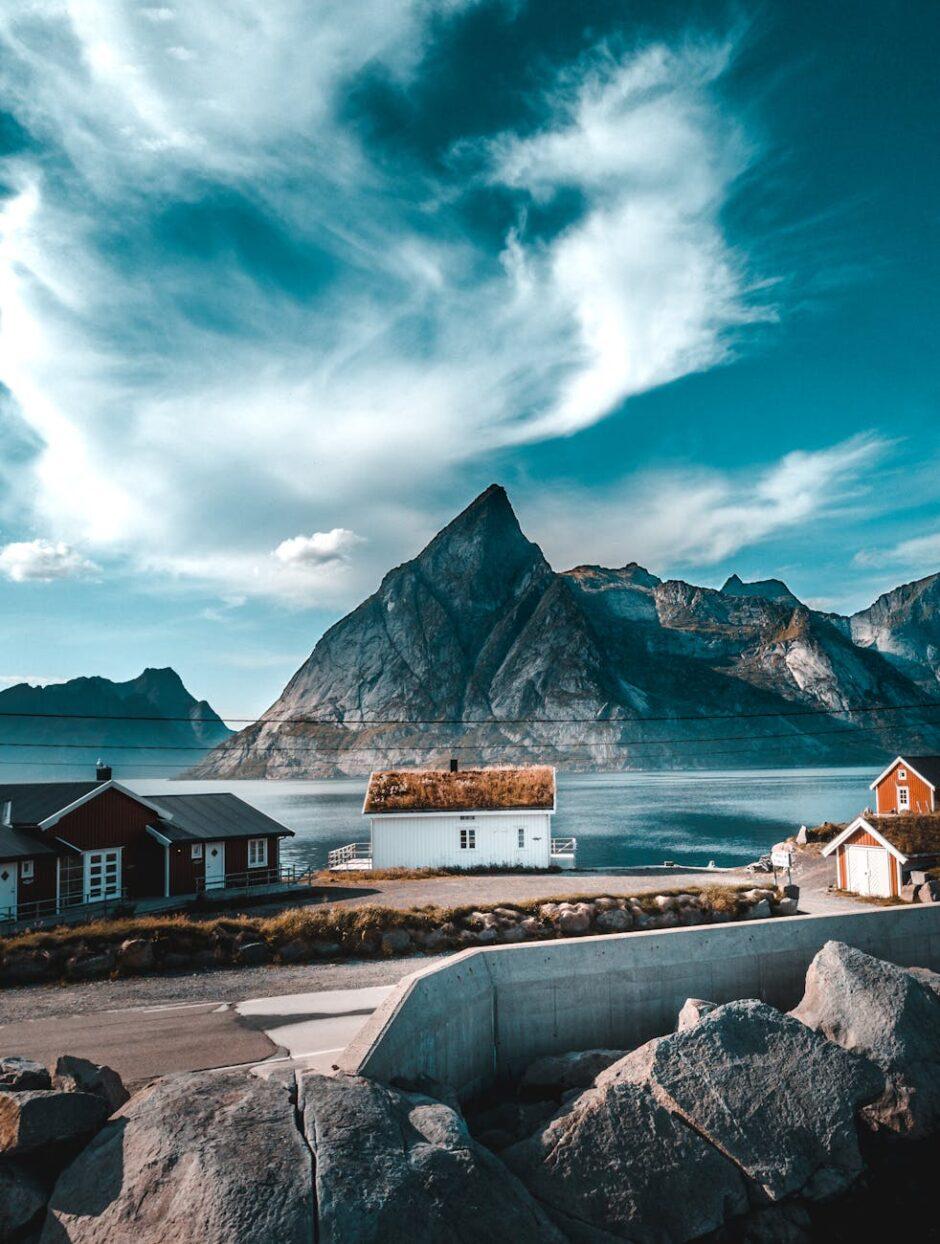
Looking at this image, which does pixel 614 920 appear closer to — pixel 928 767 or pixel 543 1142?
pixel 543 1142

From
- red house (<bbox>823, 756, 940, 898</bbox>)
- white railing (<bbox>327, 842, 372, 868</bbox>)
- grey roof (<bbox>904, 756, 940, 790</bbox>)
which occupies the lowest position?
white railing (<bbox>327, 842, 372, 868</bbox>)

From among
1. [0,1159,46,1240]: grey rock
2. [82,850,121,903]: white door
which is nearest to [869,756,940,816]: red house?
[82,850,121,903]: white door

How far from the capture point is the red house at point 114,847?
93.9ft

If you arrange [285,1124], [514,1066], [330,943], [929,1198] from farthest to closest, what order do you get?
[330,943]
[514,1066]
[929,1198]
[285,1124]

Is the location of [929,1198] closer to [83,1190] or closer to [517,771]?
[83,1190]

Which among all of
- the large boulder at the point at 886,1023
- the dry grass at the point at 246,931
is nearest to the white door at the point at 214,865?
the dry grass at the point at 246,931

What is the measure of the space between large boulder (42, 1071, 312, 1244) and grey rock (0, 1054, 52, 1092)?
1.07m

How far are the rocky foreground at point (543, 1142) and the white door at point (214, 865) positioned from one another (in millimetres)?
25368

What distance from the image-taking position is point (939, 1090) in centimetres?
1167

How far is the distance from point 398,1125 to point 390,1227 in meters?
1.06

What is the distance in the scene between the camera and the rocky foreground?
7.36 m

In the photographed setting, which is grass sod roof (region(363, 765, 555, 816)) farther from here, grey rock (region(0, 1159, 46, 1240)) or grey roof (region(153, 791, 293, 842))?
grey rock (region(0, 1159, 46, 1240))

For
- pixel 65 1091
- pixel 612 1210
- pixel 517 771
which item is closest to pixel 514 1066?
pixel 612 1210

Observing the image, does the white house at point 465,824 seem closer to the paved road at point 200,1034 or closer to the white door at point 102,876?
the white door at point 102,876
